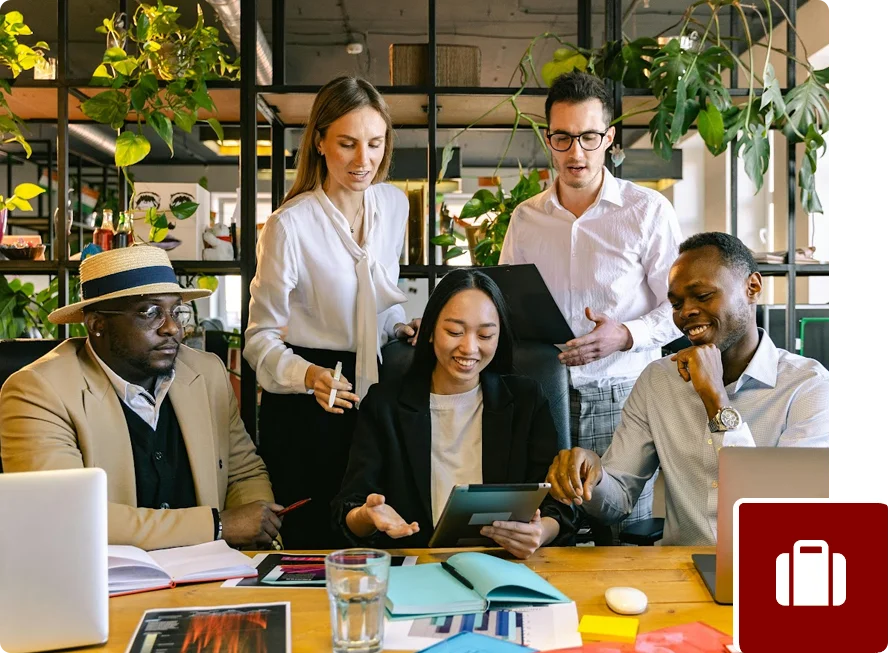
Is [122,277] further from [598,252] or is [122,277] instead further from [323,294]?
[598,252]

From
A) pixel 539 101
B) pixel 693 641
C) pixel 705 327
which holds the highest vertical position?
pixel 539 101

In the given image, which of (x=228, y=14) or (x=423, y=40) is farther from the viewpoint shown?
(x=423, y=40)

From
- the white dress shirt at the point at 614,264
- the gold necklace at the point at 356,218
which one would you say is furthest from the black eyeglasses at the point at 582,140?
the gold necklace at the point at 356,218

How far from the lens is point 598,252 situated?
7.89ft

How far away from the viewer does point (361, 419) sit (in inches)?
78.7

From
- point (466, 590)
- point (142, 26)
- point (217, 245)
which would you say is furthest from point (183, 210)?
point (466, 590)

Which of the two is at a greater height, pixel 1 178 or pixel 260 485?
pixel 1 178

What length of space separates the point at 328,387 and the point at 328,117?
70 centimetres

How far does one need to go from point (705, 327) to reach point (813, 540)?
1.17 meters

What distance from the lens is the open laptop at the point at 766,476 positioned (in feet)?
4.14

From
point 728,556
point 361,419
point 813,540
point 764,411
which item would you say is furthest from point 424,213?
point 813,540

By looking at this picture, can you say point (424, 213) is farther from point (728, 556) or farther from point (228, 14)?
point (228, 14)

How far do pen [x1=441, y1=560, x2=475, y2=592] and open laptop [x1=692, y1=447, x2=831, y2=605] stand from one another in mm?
377

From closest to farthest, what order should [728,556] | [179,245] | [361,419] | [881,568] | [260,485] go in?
[881,568]
[728,556]
[361,419]
[260,485]
[179,245]
